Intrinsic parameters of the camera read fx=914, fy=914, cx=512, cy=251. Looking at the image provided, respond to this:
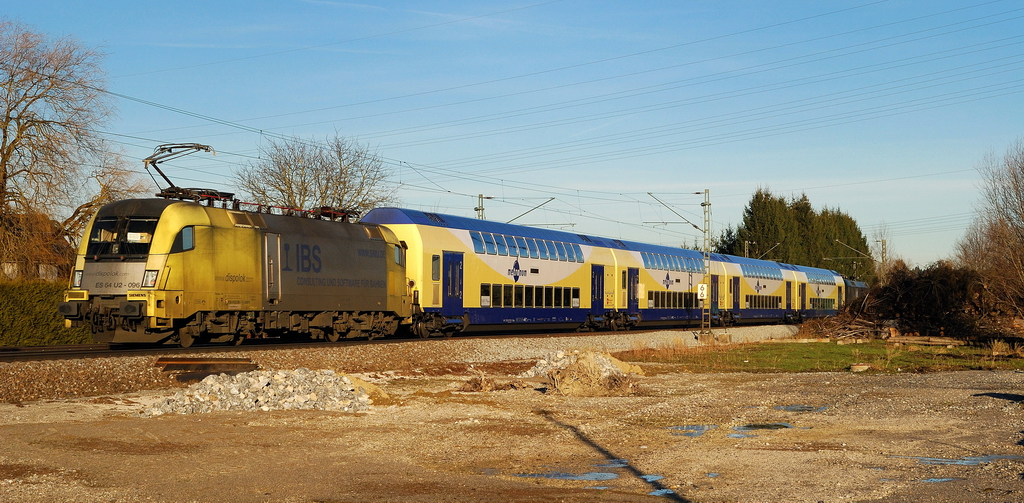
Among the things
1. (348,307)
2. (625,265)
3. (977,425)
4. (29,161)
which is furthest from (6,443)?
(625,265)

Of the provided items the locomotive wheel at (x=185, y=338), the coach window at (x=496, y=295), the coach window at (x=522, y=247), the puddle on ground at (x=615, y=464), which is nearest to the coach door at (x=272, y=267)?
the locomotive wheel at (x=185, y=338)

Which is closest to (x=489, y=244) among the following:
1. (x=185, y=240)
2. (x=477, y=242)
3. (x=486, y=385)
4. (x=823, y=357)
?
(x=477, y=242)

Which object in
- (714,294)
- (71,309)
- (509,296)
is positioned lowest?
(71,309)

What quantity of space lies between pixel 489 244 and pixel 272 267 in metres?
11.7

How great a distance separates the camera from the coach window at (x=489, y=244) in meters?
34.8

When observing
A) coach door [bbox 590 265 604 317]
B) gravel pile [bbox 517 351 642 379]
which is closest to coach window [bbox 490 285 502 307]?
coach door [bbox 590 265 604 317]

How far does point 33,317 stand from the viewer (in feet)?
91.7

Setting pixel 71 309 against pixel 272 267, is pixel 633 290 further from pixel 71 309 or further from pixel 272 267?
pixel 71 309

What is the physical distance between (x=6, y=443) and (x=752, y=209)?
96.1 metres

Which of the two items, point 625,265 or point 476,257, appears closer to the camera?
point 476,257

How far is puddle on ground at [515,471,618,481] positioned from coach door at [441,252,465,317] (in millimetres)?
22166

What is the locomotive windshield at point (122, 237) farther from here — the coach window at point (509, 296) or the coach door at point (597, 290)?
the coach door at point (597, 290)

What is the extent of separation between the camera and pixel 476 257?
33.9m

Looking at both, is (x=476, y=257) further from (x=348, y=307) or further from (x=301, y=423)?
(x=301, y=423)
